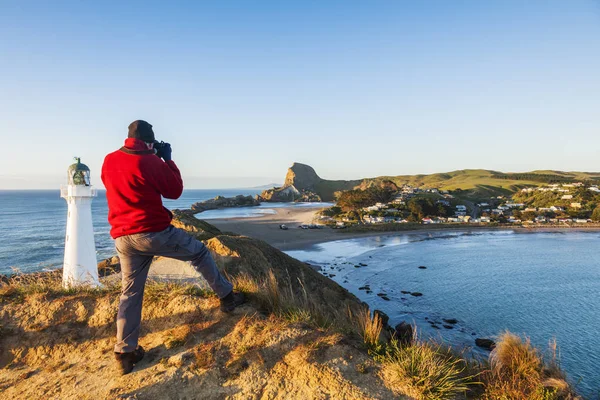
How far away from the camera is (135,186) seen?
3.56 m

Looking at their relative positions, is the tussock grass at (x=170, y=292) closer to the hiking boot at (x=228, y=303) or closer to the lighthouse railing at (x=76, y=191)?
the hiking boot at (x=228, y=303)

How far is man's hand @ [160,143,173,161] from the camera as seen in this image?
12.8ft

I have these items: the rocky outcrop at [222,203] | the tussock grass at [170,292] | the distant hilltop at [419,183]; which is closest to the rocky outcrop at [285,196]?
the distant hilltop at [419,183]

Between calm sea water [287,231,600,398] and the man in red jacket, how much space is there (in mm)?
6895

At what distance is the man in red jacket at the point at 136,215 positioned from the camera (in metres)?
3.59

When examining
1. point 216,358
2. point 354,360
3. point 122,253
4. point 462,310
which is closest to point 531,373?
point 354,360

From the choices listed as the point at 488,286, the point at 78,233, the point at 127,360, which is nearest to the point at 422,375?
the point at 127,360

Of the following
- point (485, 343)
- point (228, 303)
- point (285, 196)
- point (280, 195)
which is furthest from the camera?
point (285, 196)

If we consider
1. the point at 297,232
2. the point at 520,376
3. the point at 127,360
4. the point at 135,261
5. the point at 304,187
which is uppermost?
the point at 304,187

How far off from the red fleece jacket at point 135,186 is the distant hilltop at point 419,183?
8447 centimetres

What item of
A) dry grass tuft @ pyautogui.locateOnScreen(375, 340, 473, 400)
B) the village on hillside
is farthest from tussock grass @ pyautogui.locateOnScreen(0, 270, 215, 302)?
the village on hillside

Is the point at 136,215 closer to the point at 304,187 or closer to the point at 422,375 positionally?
the point at 422,375

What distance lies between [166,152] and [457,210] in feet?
260

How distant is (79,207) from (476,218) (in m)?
73.1
